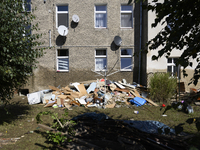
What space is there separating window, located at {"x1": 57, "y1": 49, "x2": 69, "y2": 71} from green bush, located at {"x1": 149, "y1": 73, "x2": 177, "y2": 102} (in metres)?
5.90

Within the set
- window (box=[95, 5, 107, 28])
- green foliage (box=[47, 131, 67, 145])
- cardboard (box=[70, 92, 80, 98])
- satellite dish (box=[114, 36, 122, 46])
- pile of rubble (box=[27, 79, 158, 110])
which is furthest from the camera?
window (box=[95, 5, 107, 28])

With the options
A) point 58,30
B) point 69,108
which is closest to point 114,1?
point 58,30

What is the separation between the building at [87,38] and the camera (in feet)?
34.3

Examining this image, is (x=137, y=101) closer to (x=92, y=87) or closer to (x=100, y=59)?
(x=92, y=87)

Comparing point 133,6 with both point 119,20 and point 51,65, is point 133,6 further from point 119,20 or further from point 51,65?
point 51,65

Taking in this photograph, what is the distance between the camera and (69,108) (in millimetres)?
7285

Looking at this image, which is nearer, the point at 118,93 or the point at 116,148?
the point at 116,148

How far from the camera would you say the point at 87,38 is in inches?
413

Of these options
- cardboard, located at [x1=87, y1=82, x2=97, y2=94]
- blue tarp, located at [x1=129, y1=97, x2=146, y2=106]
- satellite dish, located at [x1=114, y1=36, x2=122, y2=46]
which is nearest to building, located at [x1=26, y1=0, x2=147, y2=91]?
satellite dish, located at [x1=114, y1=36, x2=122, y2=46]

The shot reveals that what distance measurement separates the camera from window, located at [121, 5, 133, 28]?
10641mm

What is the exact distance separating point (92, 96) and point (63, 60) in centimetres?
392

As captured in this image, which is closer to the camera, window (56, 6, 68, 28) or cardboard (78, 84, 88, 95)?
cardboard (78, 84, 88, 95)

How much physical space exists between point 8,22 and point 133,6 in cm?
864

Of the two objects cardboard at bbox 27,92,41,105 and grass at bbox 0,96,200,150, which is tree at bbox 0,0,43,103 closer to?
grass at bbox 0,96,200,150
